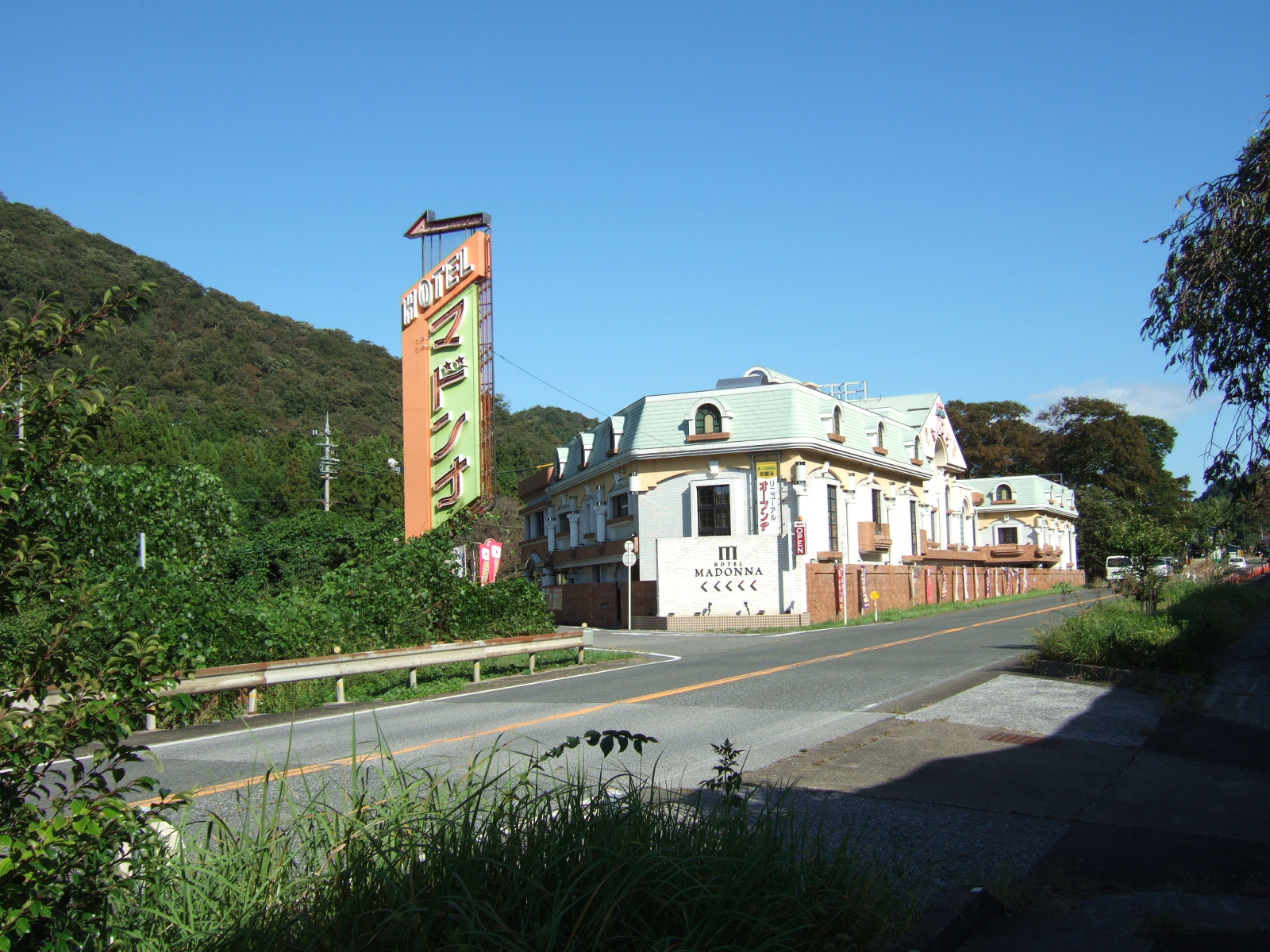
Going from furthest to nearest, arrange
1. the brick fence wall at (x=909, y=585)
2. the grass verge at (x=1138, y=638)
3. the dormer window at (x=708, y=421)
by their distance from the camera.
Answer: the dormer window at (x=708, y=421) < the brick fence wall at (x=909, y=585) < the grass verge at (x=1138, y=638)

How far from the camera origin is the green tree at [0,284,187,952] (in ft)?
9.84

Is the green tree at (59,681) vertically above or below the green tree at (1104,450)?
below

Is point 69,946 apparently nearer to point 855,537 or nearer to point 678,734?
point 678,734

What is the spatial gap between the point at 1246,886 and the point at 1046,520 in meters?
68.2

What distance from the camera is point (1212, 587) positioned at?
984 inches

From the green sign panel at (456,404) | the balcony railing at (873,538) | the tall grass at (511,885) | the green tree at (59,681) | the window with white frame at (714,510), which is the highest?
the green sign panel at (456,404)

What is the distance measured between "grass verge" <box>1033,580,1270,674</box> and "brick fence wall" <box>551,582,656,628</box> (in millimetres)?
21138

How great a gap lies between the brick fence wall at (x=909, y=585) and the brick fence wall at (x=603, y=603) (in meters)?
6.02

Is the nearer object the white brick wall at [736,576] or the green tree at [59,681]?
the green tree at [59,681]

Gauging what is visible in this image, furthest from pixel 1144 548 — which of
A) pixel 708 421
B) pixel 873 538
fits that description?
pixel 873 538

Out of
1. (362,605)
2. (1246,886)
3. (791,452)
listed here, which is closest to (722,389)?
(791,452)

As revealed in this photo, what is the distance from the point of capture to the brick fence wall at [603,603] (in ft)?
123

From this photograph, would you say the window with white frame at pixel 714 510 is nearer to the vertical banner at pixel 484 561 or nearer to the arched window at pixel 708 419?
the arched window at pixel 708 419

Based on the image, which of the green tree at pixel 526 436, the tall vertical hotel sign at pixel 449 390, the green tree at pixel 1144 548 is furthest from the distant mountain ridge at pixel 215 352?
the green tree at pixel 1144 548
